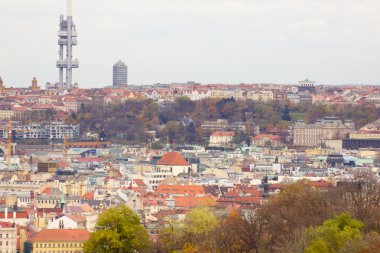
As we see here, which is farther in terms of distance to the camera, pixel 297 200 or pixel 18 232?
pixel 18 232

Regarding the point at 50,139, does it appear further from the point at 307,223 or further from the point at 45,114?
the point at 307,223

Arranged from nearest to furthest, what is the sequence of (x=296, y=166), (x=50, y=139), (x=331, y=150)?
(x=296, y=166) → (x=331, y=150) → (x=50, y=139)

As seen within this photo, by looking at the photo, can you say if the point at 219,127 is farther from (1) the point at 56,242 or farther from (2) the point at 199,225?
(2) the point at 199,225

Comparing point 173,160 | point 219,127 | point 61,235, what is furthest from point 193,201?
point 219,127

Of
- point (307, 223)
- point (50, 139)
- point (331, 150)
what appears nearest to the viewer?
point (307, 223)

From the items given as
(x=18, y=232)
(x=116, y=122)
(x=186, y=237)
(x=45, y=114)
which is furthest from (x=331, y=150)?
(x=186, y=237)

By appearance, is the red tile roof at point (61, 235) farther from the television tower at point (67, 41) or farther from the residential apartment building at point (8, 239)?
the television tower at point (67, 41)
